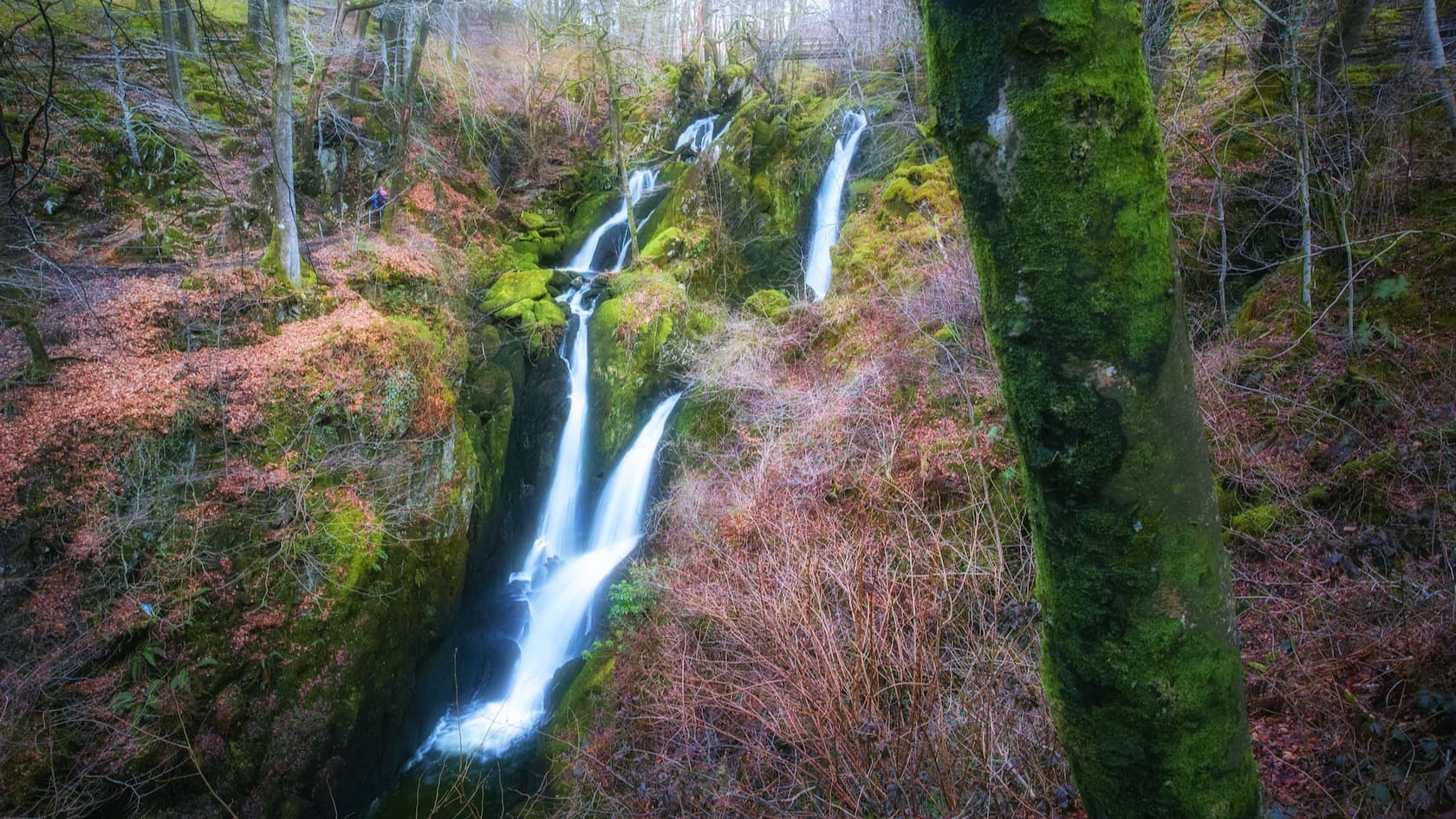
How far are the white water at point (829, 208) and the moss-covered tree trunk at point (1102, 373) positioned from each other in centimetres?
985

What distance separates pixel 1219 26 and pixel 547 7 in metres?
17.9

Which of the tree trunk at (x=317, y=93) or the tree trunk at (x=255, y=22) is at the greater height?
the tree trunk at (x=255, y=22)

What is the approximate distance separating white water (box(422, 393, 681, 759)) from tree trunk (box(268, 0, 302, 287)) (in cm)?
560

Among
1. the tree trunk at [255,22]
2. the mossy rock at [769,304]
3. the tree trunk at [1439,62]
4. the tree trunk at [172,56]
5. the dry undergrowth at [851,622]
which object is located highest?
the tree trunk at [255,22]

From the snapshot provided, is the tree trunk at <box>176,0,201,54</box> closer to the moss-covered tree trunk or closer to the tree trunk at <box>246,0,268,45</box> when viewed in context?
the tree trunk at <box>246,0,268,45</box>

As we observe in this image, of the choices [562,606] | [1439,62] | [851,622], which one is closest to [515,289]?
[562,606]

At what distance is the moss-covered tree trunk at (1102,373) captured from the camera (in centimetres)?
107

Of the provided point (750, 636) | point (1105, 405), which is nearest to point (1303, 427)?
point (750, 636)

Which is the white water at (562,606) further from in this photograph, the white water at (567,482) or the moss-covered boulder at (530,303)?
the moss-covered boulder at (530,303)

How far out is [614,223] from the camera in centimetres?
1578

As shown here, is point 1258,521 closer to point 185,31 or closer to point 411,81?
point 411,81

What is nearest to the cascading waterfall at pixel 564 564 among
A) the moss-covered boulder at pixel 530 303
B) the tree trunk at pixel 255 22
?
the moss-covered boulder at pixel 530 303

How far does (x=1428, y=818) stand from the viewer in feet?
6.61

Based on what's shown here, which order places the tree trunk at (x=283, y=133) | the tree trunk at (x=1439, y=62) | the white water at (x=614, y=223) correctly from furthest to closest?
1. the white water at (x=614, y=223)
2. the tree trunk at (x=283, y=133)
3. the tree trunk at (x=1439, y=62)
